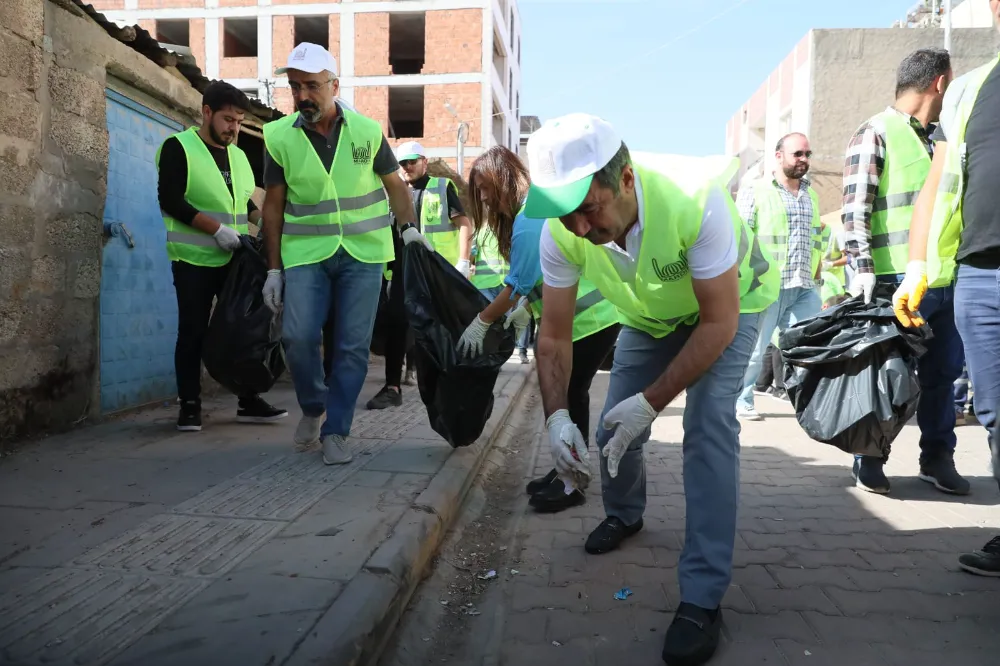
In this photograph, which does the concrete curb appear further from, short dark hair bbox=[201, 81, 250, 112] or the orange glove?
short dark hair bbox=[201, 81, 250, 112]

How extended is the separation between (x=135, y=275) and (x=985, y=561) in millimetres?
4748

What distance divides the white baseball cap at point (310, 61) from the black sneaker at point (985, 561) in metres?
3.28

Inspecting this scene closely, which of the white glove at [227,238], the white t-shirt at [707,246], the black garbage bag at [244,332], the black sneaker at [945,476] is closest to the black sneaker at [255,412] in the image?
the black garbage bag at [244,332]

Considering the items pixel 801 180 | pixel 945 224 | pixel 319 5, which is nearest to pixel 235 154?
pixel 945 224

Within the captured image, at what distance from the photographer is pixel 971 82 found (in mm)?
2715

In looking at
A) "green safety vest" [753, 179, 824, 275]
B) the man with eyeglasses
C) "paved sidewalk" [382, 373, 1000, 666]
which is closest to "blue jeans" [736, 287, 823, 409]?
the man with eyeglasses

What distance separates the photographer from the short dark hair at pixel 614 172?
2.01 metres

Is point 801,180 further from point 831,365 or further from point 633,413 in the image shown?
point 633,413

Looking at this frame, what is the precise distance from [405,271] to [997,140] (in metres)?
2.49

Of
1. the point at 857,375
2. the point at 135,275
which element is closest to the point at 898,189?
the point at 857,375

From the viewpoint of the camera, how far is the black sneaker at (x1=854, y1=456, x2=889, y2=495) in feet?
12.0

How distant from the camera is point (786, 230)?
589 cm

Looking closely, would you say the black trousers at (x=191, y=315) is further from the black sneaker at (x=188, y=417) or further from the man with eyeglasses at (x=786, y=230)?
the man with eyeglasses at (x=786, y=230)

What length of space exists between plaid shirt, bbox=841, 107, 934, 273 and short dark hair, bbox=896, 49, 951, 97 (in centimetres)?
15
